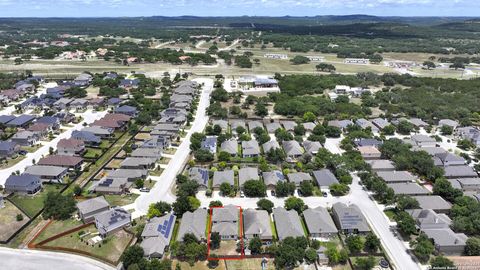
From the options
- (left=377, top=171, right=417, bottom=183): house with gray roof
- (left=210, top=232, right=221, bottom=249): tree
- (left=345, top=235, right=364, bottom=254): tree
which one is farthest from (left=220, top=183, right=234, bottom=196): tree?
(left=377, top=171, right=417, bottom=183): house with gray roof

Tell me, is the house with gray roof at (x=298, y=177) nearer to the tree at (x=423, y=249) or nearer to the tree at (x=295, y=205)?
the tree at (x=295, y=205)

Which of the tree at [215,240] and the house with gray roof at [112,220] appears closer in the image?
the tree at [215,240]

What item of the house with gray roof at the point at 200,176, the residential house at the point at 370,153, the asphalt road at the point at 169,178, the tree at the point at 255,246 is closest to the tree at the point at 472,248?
the tree at the point at 255,246

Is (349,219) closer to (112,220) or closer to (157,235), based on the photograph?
(157,235)

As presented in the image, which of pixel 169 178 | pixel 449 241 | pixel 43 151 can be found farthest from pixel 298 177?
pixel 43 151

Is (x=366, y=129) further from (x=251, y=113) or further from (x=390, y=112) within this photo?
(x=251, y=113)

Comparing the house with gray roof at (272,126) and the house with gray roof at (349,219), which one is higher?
the house with gray roof at (272,126)
